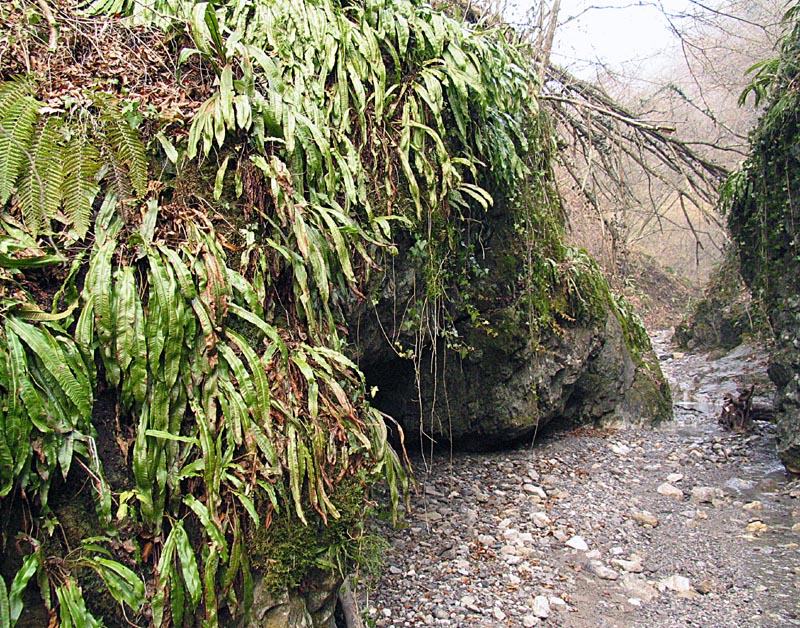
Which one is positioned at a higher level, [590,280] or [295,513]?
[590,280]

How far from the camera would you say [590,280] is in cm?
550

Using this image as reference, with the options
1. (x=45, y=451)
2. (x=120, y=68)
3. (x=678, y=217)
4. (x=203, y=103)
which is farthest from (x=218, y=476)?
(x=678, y=217)

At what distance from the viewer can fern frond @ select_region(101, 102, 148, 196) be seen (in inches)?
93.6

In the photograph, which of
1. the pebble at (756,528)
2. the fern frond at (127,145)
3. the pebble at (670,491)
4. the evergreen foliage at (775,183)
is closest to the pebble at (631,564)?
the pebble at (756,528)

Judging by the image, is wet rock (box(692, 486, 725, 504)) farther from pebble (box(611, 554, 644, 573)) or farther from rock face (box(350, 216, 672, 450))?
rock face (box(350, 216, 672, 450))

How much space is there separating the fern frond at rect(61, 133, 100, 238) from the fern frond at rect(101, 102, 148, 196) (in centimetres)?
9

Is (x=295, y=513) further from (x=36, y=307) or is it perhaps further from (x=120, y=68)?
(x=120, y=68)

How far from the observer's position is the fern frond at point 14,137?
7.08 feet

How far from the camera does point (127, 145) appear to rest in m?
2.38

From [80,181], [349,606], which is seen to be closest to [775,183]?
[349,606]

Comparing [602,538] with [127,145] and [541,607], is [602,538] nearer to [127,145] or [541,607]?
[541,607]

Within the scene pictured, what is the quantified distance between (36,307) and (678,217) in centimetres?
1504

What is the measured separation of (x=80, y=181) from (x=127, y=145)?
0.80ft

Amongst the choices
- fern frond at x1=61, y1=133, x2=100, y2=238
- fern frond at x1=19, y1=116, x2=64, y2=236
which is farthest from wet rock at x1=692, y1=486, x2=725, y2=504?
fern frond at x1=19, y1=116, x2=64, y2=236
